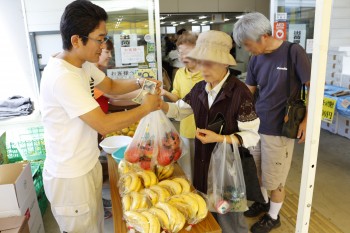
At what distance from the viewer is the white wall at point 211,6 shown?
502 centimetres

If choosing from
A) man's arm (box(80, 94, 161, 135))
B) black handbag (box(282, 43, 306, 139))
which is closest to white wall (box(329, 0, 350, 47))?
black handbag (box(282, 43, 306, 139))

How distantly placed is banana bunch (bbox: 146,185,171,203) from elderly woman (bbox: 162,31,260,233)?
291mm

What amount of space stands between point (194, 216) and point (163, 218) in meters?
0.13

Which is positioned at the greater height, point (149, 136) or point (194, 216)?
point (149, 136)

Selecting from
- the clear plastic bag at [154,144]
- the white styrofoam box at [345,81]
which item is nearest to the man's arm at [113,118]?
the clear plastic bag at [154,144]

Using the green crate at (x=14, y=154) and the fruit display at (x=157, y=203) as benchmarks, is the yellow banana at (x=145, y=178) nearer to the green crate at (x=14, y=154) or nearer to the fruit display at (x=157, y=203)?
the fruit display at (x=157, y=203)

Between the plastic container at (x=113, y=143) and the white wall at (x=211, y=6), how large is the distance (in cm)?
366

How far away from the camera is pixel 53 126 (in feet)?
4.14

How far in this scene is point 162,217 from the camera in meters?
1.08

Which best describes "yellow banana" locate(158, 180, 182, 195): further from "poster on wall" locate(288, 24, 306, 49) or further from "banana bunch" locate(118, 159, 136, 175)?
"poster on wall" locate(288, 24, 306, 49)

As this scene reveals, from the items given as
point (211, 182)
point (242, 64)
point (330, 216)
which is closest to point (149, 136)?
point (211, 182)

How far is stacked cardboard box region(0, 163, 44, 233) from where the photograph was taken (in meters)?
1.72

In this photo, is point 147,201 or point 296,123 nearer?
point 147,201

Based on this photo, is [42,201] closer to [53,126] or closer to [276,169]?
[53,126]
